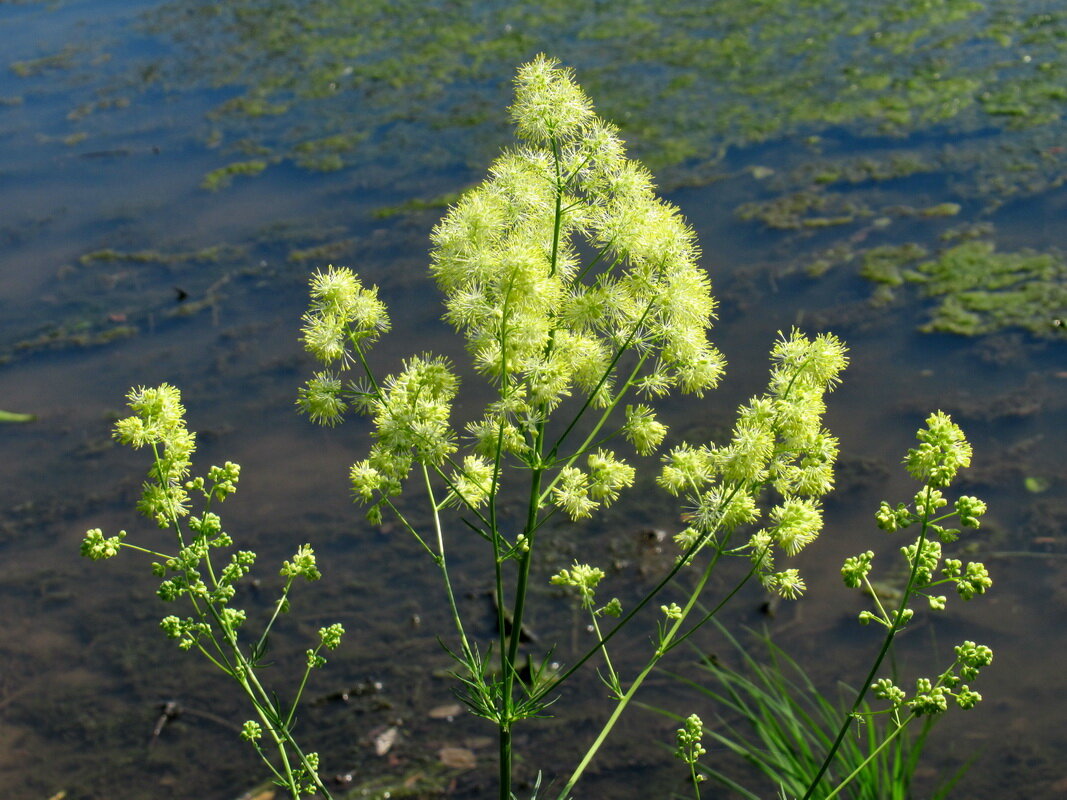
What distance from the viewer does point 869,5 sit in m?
9.23

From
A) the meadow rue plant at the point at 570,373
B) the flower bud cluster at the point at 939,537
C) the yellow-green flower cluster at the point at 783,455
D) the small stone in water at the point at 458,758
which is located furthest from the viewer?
the small stone in water at the point at 458,758

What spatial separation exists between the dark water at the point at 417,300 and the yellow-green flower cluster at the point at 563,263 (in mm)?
2237

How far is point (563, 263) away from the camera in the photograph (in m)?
2.32

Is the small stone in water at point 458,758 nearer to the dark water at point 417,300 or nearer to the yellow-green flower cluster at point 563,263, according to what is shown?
the dark water at point 417,300

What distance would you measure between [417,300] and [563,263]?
4.32 m

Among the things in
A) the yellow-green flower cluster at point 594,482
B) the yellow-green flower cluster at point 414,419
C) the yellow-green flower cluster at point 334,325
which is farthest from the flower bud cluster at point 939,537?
the yellow-green flower cluster at point 334,325

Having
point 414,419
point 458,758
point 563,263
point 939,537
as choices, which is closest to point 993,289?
point 458,758

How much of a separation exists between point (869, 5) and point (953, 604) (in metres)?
6.63

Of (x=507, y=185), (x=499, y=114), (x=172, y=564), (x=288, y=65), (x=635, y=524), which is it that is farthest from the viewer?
(x=288, y=65)

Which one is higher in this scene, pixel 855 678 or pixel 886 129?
pixel 886 129

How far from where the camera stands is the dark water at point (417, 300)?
14.1 feet

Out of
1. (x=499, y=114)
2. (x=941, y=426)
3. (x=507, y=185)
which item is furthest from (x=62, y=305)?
(x=941, y=426)

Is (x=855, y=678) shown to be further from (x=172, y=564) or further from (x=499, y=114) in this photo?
(x=499, y=114)

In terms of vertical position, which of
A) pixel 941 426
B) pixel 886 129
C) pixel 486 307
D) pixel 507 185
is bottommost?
pixel 886 129
